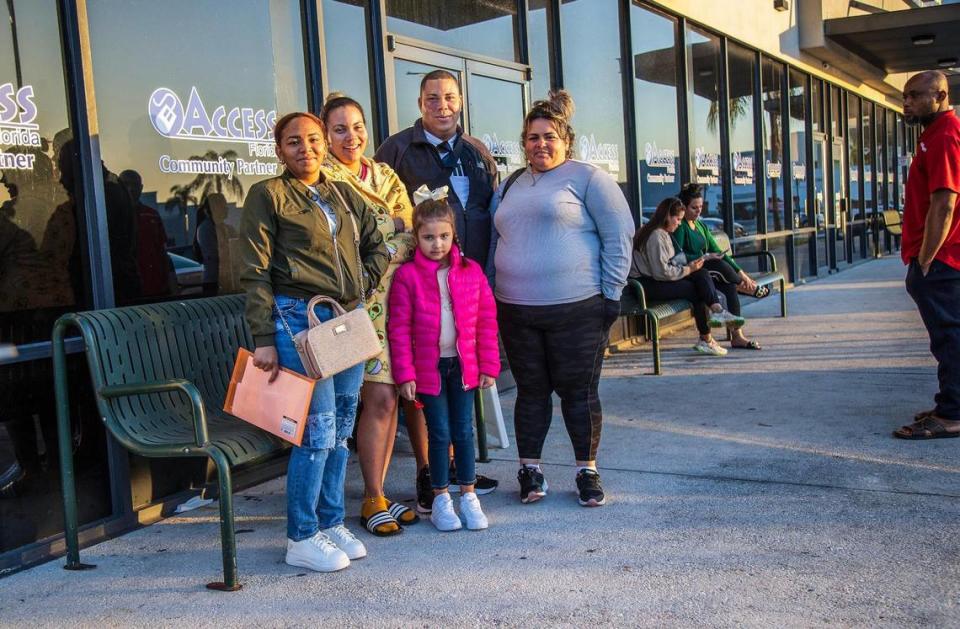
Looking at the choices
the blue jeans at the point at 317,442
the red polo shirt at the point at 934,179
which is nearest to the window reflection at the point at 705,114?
the red polo shirt at the point at 934,179

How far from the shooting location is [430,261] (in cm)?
385

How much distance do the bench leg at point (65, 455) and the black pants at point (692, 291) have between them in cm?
522

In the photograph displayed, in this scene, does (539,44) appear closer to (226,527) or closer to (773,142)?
(226,527)

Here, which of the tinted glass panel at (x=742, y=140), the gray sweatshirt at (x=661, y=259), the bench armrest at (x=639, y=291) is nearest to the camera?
the bench armrest at (x=639, y=291)

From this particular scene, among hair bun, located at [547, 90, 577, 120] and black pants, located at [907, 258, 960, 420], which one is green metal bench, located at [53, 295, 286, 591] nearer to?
hair bun, located at [547, 90, 577, 120]

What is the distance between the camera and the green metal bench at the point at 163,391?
3334 millimetres

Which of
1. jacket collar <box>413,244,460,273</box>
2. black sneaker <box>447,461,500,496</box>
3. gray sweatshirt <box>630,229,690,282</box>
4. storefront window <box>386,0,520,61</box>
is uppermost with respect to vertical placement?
storefront window <box>386,0,520,61</box>

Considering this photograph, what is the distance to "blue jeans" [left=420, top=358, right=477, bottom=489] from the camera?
12.6ft

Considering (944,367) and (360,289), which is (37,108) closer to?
(360,289)

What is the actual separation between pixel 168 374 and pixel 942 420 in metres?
3.81

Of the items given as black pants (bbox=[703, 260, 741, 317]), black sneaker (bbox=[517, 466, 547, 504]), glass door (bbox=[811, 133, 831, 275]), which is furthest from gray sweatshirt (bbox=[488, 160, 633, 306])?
glass door (bbox=[811, 133, 831, 275])

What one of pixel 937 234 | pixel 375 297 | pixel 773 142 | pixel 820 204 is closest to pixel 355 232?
pixel 375 297

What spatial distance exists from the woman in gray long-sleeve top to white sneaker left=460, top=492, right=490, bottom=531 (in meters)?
0.34

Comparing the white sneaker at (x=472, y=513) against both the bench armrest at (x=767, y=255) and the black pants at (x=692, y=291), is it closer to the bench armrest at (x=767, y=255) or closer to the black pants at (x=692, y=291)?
the black pants at (x=692, y=291)
